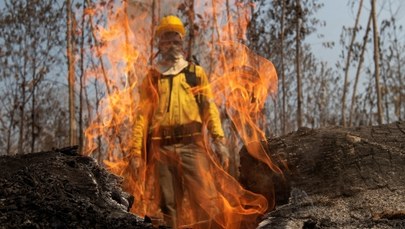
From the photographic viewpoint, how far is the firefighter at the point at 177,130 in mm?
4875

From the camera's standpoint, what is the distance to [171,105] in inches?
192

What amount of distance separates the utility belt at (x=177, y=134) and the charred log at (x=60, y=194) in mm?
1165

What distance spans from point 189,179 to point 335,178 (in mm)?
1460

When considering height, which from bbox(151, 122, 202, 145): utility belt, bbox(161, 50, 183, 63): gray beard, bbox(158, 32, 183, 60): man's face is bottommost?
bbox(151, 122, 202, 145): utility belt

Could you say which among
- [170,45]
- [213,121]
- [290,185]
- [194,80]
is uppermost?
[170,45]

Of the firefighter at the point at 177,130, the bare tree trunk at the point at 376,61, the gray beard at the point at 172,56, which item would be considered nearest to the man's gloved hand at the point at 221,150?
the firefighter at the point at 177,130

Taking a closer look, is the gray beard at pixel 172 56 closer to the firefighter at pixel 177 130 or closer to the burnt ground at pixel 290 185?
the firefighter at pixel 177 130

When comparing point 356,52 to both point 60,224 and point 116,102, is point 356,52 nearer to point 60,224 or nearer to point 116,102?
point 116,102

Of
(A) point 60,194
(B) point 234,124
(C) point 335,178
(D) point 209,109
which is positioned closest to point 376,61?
(B) point 234,124

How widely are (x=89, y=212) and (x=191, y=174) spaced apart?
2188mm

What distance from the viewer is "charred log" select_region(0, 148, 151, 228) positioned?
8.75 ft

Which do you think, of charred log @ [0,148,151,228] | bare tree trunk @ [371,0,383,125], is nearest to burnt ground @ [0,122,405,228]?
charred log @ [0,148,151,228]

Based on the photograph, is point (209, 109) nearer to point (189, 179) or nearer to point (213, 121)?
point (213, 121)

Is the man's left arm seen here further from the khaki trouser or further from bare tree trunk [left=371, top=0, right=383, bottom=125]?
bare tree trunk [left=371, top=0, right=383, bottom=125]
